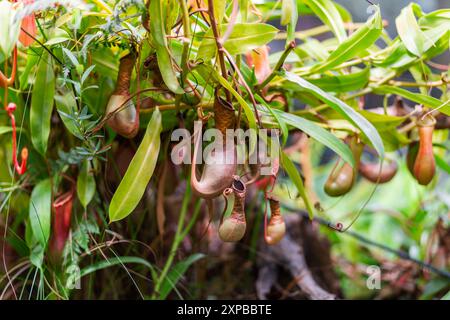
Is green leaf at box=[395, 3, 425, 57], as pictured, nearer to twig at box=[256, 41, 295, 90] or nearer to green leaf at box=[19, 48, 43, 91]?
twig at box=[256, 41, 295, 90]

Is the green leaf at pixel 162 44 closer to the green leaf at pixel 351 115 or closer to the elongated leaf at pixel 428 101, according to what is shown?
the green leaf at pixel 351 115

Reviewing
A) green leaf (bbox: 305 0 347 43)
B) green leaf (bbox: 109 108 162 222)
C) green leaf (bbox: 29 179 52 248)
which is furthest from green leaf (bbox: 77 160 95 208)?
green leaf (bbox: 305 0 347 43)

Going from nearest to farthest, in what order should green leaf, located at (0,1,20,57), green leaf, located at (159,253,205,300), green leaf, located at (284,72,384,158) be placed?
green leaf, located at (0,1,20,57) < green leaf, located at (284,72,384,158) < green leaf, located at (159,253,205,300)

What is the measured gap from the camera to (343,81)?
869 mm

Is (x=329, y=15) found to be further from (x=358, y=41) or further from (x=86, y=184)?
(x=86, y=184)

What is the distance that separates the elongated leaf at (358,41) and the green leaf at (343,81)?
5 centimetres

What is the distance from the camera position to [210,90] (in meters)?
0.75

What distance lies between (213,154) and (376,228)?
52.3 inches

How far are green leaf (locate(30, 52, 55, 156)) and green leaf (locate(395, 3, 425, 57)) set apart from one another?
0.57m

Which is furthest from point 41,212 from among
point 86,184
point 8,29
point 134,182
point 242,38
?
point 242,38

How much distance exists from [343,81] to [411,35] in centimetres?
14

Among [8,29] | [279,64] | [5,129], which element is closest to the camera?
[8,29]

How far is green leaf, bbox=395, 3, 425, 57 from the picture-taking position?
2.53ft

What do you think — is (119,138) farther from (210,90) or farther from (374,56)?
(374,56)
